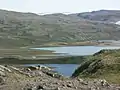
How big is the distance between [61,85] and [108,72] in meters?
17.7

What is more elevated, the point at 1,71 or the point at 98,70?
the point at 1,71

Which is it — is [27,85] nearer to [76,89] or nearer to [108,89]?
[76,89]

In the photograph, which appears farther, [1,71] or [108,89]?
[1,71]

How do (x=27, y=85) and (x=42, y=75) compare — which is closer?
(x=27, y=85)

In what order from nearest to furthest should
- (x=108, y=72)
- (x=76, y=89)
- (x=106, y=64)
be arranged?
(x=76, y=89), (x=108, y=72), (x=106, y=64)

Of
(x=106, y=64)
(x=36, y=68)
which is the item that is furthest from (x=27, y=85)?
(x=106, y=64)

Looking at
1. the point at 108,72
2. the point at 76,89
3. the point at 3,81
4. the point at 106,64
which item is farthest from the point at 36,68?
the point at 106,64

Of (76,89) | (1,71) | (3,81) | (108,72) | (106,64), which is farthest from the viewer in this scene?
(106,64)

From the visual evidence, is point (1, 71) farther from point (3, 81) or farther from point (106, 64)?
point (106, 64)

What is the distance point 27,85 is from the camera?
2386 centimetres

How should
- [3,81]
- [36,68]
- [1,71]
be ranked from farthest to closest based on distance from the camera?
1. [36,68]
2. [1,71]
3. [3,81]

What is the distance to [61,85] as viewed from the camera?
78.9ft

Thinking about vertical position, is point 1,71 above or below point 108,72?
above

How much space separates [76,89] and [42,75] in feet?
17.7
